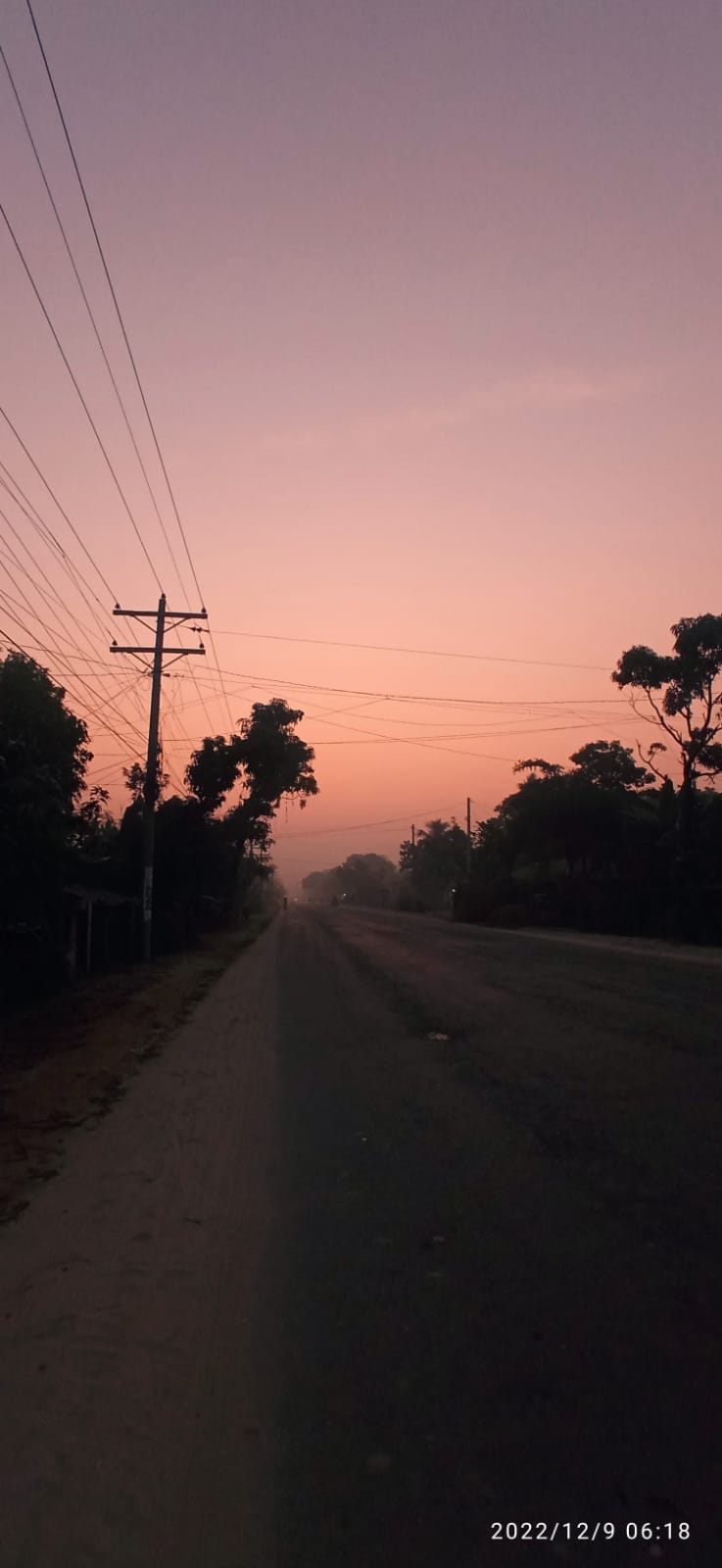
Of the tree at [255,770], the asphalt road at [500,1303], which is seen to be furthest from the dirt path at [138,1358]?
the tree at [255,770]

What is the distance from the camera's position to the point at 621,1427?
12.7 ft

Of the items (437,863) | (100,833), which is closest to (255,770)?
(100,833)

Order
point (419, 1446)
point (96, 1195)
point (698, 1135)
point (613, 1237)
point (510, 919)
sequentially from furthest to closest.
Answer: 1. point (510, 919)
2. point (698, 1135)
3. point (96, 1195)
4. point (613, 1237)
5. point (419, 1446)

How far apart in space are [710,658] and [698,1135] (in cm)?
3143

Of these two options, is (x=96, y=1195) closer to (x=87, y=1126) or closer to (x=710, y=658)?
(x=87, y=1126)

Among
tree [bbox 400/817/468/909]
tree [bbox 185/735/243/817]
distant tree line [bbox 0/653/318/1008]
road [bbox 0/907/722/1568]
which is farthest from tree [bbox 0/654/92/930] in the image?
tree [bbox 400/817/468/909]

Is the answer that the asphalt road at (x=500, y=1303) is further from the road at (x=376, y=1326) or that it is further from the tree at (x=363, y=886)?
the tree at (x=363, y=886)

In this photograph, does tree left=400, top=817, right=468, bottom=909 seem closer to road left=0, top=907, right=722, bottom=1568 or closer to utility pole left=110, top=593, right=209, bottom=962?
utility pole left=110, top=593, right=209, bottom=962

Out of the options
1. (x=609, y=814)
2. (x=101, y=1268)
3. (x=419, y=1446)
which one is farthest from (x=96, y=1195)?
(x=609, y=814)

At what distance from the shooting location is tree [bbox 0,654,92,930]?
1322 centimetres
